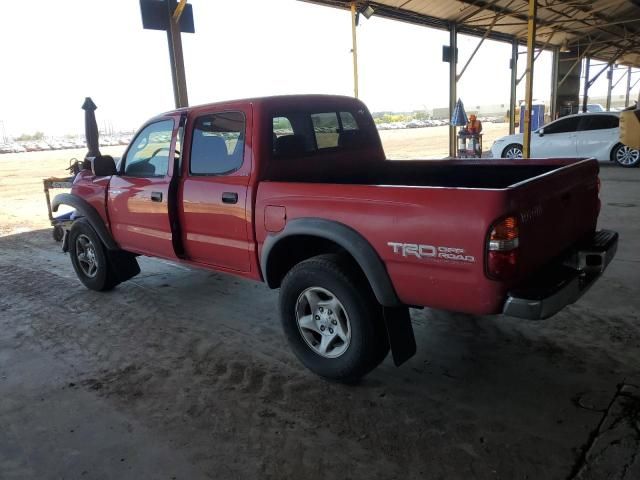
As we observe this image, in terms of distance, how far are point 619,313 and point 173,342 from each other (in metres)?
3.65

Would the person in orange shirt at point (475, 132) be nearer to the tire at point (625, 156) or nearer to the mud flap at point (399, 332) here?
the tire at point (625, 156)

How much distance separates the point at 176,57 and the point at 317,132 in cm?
691

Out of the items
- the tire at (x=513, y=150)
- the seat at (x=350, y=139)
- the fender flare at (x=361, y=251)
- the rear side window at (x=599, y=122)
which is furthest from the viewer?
the tire at (x=513, y=150)

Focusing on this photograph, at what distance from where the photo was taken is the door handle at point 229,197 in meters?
3.66

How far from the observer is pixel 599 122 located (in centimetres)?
1309

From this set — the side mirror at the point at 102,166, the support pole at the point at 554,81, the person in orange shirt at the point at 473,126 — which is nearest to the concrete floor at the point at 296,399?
the side mirror at the point at 102,166

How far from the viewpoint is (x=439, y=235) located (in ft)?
8.43

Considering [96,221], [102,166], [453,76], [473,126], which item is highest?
[453,76]

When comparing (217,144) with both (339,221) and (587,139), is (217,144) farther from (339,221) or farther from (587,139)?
(587,139)

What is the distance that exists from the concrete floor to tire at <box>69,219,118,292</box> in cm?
49

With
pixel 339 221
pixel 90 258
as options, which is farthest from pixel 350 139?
pixel 90 258

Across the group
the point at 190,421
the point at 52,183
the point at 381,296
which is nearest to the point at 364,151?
the point at 381,296

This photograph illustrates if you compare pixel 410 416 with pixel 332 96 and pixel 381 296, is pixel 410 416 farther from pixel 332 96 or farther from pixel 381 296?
pixel 332 96

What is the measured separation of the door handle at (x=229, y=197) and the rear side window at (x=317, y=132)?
0.43 m
